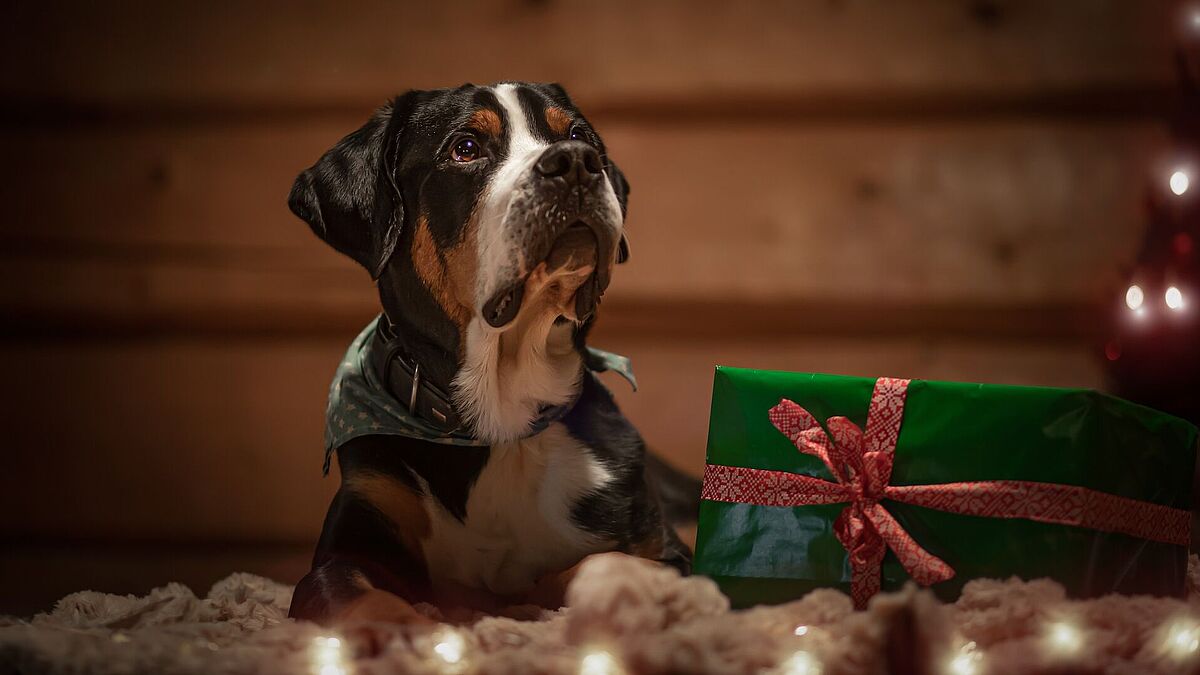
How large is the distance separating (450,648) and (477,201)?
66 cm

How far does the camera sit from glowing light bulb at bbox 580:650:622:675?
97 centimetres

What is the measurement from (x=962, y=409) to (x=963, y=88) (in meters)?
1.30

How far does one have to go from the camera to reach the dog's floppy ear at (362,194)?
1.53 meters

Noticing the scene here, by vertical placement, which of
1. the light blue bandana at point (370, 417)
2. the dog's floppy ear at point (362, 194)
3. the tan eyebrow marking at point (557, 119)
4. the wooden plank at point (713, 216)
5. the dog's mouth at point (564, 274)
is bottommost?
the light blue bandana at point (370, 417)

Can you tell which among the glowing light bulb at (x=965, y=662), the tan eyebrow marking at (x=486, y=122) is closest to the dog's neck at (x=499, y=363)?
the tan eyebrow marking at (x=486, y=122)

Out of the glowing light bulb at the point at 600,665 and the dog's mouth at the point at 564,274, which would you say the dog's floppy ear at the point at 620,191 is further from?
the glowing light bulb at the point at 600,665

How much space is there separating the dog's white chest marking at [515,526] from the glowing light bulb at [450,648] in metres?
0.40

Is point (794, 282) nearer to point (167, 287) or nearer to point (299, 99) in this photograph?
point (299, 99)

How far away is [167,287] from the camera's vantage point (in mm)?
2395

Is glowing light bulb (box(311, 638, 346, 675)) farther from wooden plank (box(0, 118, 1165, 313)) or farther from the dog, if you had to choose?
wooden plank (box(0, 118, 1165, 313))

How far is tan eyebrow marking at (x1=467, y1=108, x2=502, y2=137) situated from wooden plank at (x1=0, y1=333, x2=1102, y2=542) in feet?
3.13

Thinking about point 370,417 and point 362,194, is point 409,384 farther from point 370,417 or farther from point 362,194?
point 362,194

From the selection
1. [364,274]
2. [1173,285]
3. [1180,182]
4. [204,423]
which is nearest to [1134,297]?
[1173,285]

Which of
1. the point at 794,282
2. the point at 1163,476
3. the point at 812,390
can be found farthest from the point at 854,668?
the point at 794,282
